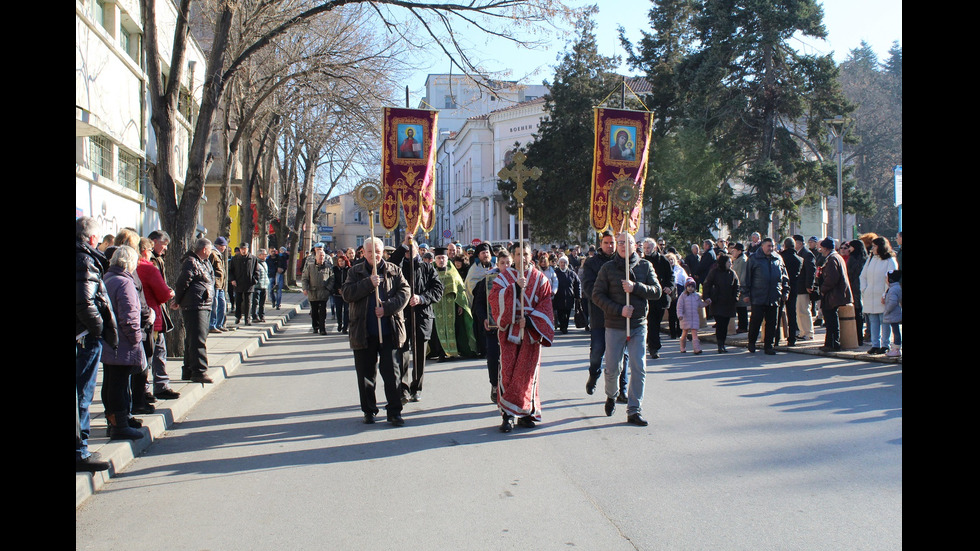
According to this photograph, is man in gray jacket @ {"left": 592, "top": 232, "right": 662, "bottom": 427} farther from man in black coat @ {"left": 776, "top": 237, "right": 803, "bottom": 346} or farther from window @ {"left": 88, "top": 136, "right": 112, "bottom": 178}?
window @ {"left": 88, "top": 136, "right": 112, "bottom": 178}

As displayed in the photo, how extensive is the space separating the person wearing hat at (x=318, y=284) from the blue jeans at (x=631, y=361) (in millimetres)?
12280

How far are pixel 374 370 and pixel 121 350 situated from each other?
8.03ft

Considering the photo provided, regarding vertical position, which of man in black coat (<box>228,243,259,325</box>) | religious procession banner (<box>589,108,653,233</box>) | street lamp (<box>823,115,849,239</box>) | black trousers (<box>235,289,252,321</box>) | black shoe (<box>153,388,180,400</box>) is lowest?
black shoe (<box>153,388,180,400</box>)

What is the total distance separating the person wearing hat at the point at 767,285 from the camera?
14023mm

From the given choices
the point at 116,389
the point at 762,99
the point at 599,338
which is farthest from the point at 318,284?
the point at 762,99

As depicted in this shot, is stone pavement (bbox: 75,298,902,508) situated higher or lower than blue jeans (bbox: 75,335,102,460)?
lower

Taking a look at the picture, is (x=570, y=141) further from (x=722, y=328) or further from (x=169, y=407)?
(x=169, y=407)

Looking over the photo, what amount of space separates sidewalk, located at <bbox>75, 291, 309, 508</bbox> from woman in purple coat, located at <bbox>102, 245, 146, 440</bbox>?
0.19 metres

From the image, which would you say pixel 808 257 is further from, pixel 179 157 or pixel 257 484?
pixel 179 157

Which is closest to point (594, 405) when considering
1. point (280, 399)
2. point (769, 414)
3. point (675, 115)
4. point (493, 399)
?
point (493, 399)

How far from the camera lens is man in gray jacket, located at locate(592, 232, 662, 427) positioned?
8.28 m

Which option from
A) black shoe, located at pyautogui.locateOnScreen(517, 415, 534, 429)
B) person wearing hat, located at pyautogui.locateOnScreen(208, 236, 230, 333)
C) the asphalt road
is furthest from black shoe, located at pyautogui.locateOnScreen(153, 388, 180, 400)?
person wearing hat, located at pyautogui.locateOnScreen(208, 236, 230, 333)

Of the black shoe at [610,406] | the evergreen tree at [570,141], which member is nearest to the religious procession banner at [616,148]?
the black shoe at [610,406]

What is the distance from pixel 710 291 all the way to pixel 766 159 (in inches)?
691
